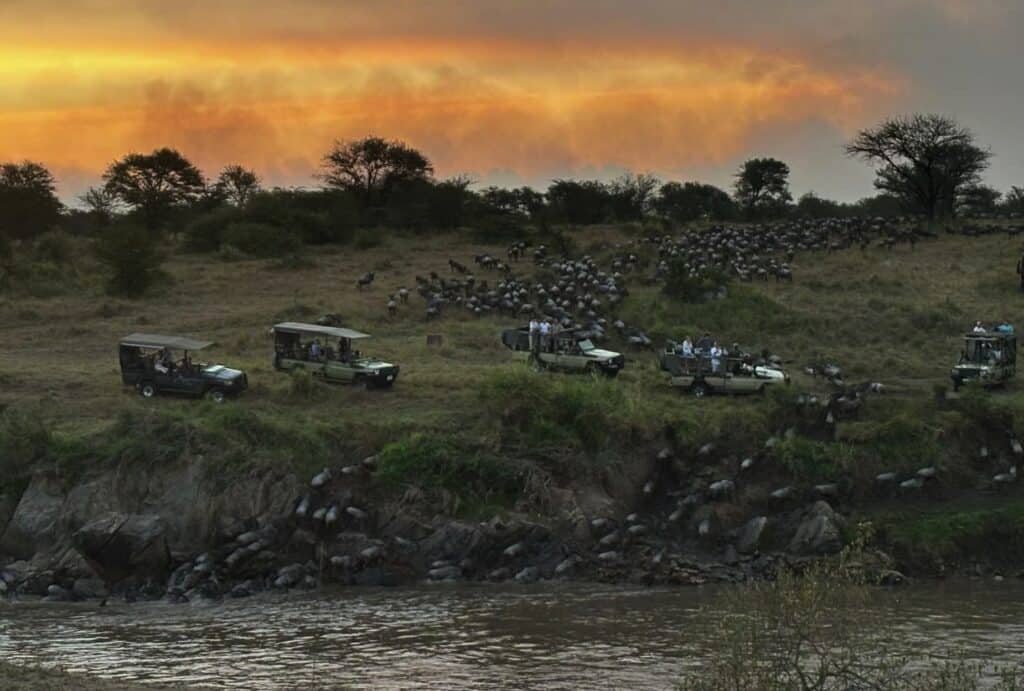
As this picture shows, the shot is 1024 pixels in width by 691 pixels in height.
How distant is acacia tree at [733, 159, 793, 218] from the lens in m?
95.4

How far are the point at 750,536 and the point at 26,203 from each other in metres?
58.5

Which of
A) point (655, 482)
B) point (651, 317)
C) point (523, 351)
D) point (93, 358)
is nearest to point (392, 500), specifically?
point (655, 482)

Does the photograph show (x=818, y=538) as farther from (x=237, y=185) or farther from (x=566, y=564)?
(x=237, y=185)

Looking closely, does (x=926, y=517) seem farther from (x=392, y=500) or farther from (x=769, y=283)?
(x=769, y=283)

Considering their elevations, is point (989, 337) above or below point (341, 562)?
above

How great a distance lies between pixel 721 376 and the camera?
3719cm

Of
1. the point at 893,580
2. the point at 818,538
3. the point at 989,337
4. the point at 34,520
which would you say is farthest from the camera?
the point at 989,337

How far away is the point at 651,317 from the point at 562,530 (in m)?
18.4

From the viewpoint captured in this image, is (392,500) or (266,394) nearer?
(392,500)

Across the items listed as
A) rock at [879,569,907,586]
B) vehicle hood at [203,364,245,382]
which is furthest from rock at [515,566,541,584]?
vehicle hood at [203,364,245,382]

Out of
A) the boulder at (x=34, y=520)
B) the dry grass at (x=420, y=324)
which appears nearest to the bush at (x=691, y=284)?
the dry grass at (x=420, y=324)

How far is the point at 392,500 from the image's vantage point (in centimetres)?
3106

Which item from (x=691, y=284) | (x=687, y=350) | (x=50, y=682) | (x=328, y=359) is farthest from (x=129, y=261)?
(x=50, y=682)

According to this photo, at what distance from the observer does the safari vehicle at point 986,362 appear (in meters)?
38.5
